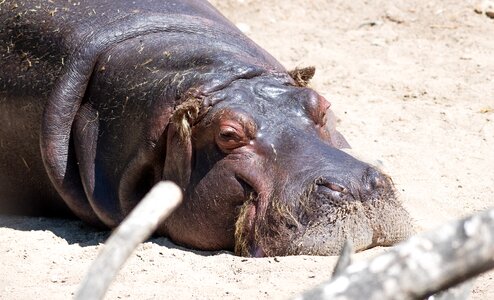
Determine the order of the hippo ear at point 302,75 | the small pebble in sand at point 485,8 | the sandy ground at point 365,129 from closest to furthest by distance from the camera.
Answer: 1. the sandy ground at point 365,129
2. the hippo ear at point 302,75
3. the small pebble in sand at point 485,8

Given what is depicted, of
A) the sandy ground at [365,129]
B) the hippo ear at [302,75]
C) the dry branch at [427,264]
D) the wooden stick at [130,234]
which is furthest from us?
the hippo ear at [302,75]

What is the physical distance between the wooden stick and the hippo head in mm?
2519

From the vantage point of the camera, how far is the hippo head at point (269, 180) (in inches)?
184

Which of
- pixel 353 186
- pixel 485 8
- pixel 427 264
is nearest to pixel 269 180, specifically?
pixel 353 186

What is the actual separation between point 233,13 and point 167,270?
4.56 m

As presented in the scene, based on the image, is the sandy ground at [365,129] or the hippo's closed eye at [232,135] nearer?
the sandy ground at [365,129]

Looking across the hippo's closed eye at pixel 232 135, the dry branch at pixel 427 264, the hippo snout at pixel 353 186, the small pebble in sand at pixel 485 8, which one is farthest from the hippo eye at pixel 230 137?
the small pebble in sand at pixel 485 8

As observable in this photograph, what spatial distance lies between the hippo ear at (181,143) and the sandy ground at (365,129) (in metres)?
0.33

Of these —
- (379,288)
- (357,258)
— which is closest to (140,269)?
(357,258)

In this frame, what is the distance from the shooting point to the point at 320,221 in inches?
183

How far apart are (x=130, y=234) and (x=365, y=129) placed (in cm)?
487

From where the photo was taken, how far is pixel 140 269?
15.6 feet

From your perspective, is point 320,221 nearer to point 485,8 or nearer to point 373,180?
point 373,180

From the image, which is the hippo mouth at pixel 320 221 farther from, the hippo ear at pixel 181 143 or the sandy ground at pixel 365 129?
the hippo ear at pixel 181 143
